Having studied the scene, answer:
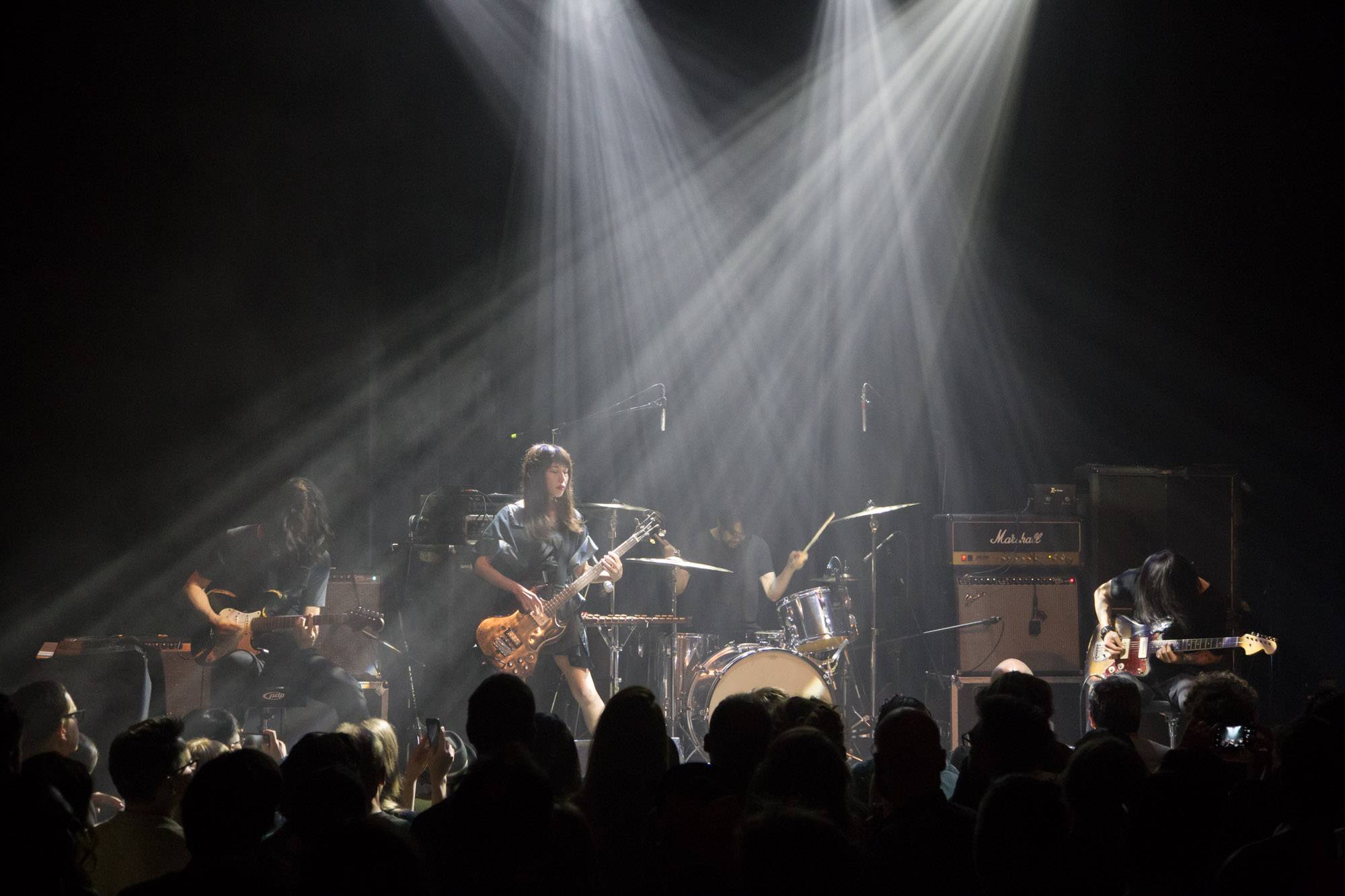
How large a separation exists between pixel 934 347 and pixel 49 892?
9719 millimetres

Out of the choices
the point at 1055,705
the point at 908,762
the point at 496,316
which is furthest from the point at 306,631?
the point at 1055,705

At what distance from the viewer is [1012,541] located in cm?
897

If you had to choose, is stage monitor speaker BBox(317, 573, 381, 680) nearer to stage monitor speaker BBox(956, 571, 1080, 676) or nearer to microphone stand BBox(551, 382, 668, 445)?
microphone stand BBox(551, 382, 668, 445)

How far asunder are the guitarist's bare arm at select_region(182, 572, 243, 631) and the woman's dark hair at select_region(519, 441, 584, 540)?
1956 mm

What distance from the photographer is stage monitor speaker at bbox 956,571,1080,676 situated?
877 cm

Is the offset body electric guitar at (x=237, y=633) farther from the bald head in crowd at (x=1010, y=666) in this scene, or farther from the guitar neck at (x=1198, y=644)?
the guitar neck at (x=1198, y=644)

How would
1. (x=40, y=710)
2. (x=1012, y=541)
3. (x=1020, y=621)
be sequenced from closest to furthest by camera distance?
1. (x=40, y=710)
2. (x=1020, y=621)
3. (x=1012, y=541)

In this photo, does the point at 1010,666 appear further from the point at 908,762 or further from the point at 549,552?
the point at 908,762

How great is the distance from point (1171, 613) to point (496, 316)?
6097 millimetres

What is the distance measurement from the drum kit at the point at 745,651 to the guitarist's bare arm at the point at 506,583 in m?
0.43

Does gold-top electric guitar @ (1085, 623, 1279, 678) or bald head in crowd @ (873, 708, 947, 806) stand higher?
bald head in crowd @ (873, 708, 947, 806)

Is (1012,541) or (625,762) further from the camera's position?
(1012,541)

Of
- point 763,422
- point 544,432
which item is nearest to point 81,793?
point 544,432

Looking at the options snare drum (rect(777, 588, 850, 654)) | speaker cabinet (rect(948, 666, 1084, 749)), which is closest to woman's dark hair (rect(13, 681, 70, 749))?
snare drum (rect(777, 588, 850, 654))
